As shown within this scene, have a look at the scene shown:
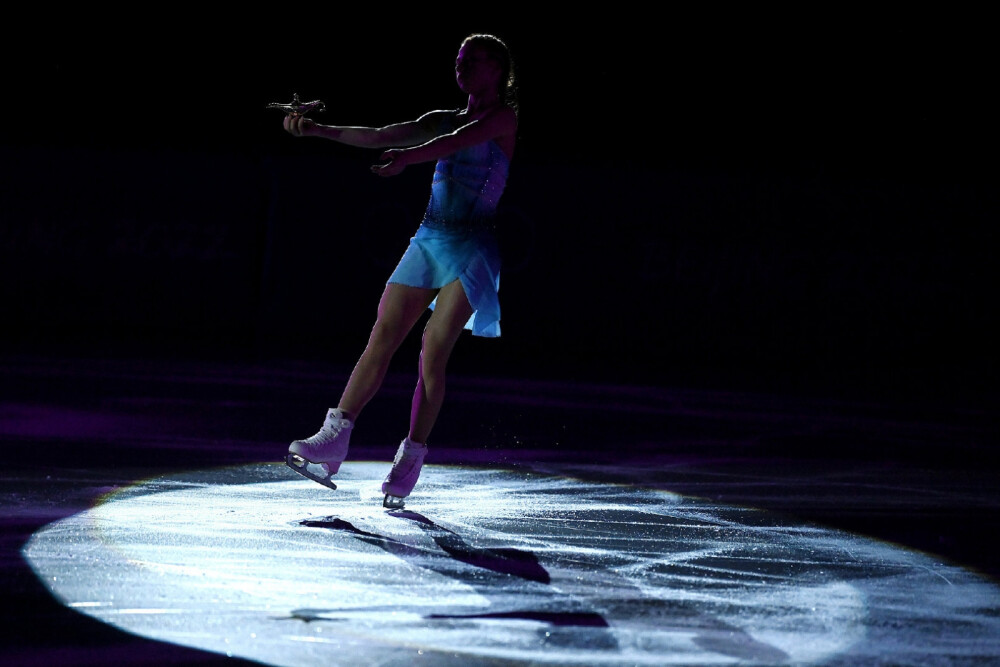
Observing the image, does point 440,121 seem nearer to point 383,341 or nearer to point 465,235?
point 465,235

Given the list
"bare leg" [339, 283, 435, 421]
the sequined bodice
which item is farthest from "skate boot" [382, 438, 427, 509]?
the sequined bodice

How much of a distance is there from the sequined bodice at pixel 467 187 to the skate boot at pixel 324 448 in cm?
76

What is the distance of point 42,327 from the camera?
39.0ft

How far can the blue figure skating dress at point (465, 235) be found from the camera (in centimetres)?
482

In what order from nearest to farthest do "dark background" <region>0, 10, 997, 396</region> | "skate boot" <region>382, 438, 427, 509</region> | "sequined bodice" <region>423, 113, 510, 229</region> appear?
"skate boot" <region>382, 438, 427, 509</region>, "sequined bodice" <region>423, 113, 510, 229</region>, "dark background" <region>0, 10, 997, 396</region>

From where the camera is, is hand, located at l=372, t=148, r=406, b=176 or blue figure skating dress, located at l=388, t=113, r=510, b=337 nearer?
hand, located at l=372, t=148, r=406, b=176

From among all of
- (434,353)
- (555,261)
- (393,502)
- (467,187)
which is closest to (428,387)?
(434,353)

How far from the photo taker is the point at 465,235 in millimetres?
4859

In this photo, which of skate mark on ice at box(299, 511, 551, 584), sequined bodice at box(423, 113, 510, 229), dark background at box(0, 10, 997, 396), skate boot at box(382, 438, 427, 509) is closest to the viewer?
skate mark on ice at box(299, 511, 551, 584)

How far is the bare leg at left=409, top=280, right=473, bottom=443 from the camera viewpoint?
191 inches

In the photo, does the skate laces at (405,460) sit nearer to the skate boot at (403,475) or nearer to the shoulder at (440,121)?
the skate boot at (403,475)

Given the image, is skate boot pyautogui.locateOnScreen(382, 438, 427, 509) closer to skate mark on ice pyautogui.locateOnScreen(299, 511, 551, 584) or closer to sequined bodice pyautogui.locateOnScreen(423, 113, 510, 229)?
skate mark on ice pyautogui.locateOnScreen(299, 511, 551, 584)

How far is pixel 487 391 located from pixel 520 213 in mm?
3417

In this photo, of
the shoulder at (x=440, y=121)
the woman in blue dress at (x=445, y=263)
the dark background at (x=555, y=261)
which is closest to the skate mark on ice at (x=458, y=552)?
the woman in blue dress at (x=445, y=263)
